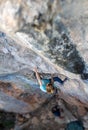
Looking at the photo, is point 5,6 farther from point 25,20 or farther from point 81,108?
point 81,108

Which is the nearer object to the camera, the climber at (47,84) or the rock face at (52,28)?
the rock face at (52,28)

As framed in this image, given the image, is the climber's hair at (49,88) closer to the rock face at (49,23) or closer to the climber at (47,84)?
the climber at (47,84)

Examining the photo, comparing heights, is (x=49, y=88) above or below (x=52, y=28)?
above

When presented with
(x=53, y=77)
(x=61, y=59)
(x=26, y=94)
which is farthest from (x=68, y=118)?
(x=61, y=59)

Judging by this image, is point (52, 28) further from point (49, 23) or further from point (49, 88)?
point (49, 88)

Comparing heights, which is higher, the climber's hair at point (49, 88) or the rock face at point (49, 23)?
the climber's hair at point (49, 88)

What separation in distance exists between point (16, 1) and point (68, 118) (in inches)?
264

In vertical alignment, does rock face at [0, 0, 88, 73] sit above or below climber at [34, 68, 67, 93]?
below

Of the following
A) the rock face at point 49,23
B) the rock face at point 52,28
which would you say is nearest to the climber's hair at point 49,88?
the rock face at point 52,28

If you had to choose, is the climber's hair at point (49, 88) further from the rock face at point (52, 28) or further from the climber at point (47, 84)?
the rock face at point (52, 28)

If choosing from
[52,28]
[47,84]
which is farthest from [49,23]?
[47,84]

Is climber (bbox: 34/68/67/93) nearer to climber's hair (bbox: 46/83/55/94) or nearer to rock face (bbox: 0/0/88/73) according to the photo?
climber's hair (bbox: 46/83/55/94)

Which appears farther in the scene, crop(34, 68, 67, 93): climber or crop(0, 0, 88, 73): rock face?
crop(34, 68, 67, 93): climber

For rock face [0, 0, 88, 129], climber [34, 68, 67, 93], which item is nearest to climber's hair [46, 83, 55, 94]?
climber [34, 68, 67, 93]
